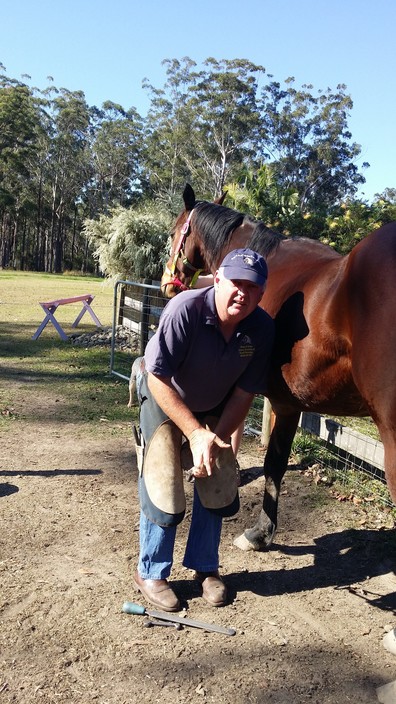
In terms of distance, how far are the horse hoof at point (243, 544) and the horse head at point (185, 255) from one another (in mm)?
1985

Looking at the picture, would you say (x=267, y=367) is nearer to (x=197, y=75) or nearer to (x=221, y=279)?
(x=221, y=279)

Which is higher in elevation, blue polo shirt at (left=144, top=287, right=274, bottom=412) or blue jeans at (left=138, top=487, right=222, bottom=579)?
blue polo shirt at (left=144, top=287, right=274, bottom=412)

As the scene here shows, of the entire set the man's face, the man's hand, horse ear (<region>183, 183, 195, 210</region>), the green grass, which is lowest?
the green grass

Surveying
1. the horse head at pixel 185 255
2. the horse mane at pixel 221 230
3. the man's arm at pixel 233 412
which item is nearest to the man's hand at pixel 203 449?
the man's arm at pixel 233 412

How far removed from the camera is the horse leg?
12.5 ft

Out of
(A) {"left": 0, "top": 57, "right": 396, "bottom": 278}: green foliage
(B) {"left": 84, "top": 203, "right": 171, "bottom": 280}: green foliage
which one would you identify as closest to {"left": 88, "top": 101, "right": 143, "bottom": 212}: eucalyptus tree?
(A) {"left": 0, "top": 57, "right": 396, "bottom": 278}: green foliage

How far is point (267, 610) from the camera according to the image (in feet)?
10.3

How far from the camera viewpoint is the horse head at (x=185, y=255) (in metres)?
4.56

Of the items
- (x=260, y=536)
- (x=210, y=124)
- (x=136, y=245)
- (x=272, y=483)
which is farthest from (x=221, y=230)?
(x=210, y=124)

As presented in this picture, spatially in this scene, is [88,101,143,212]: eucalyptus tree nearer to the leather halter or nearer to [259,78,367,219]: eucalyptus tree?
[259,78,367,219]: eucalyptus tree

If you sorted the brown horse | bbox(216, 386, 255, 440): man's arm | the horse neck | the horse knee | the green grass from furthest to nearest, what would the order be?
the green grass, the horse neck, the horse knee, bbox(216, 386, 255, 440): man's arm, the brown horse

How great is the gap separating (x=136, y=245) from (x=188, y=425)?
9.57m

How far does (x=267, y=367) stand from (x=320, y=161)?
1906 inches

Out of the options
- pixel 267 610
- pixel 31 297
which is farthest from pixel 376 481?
pixel 31 297
